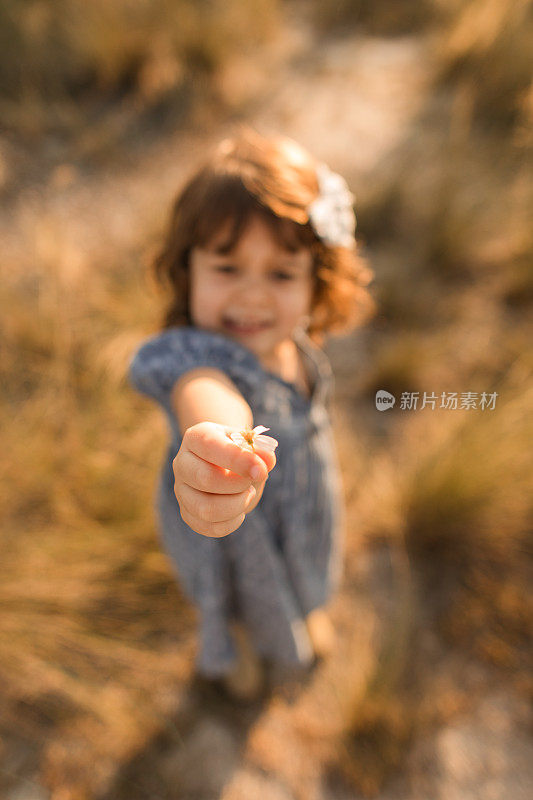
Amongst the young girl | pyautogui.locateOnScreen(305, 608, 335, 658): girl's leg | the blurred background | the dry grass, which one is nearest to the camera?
the young girl

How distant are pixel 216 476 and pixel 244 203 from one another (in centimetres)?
46

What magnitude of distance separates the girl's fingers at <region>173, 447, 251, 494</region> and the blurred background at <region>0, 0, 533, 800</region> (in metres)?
0.86

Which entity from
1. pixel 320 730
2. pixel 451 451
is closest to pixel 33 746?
pixel 320 730

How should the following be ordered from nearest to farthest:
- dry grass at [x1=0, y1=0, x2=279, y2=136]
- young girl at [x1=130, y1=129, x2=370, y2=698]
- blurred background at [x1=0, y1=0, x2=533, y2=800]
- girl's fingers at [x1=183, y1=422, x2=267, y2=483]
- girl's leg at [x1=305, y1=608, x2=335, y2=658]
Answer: girl's fingers at [x1=183, y1=422, x2=267, y2=483] < young girl at [x1=130, y1=129, x2=370, y2=698] < blurred background at [x1=0, y1=0, x2=533, y2=800] < girl's leg at [x1=305, y1=608, x2=335, y2=658] < dry grass at [x1=0, y1=0, x2=279, y2=136]

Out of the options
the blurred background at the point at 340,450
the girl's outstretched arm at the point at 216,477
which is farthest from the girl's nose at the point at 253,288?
the blurred background at the point at 340,450

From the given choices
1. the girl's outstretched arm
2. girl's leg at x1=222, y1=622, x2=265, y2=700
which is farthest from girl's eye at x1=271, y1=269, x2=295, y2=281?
girl's leg at x1=222, y1=622, x2=265, y2=700

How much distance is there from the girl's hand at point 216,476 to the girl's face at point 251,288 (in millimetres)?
371

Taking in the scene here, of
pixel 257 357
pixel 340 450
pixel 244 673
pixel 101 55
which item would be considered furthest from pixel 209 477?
pixel 101 55

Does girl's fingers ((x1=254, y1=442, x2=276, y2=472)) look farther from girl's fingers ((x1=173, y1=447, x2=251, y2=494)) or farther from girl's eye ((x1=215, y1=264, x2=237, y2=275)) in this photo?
girl's eye ((x1=215, y1=264, x2=237, y2=275))

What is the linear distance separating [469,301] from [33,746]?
2.06 meters

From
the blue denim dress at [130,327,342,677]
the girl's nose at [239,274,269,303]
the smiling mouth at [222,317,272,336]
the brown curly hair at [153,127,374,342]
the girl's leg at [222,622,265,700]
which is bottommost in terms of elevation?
the girl's leg at [222,622,265,700]

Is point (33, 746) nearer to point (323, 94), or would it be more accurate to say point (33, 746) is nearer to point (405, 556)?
point (405, 556)

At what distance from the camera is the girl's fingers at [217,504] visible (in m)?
0.36

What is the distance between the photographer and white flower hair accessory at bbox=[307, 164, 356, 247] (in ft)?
2.34
